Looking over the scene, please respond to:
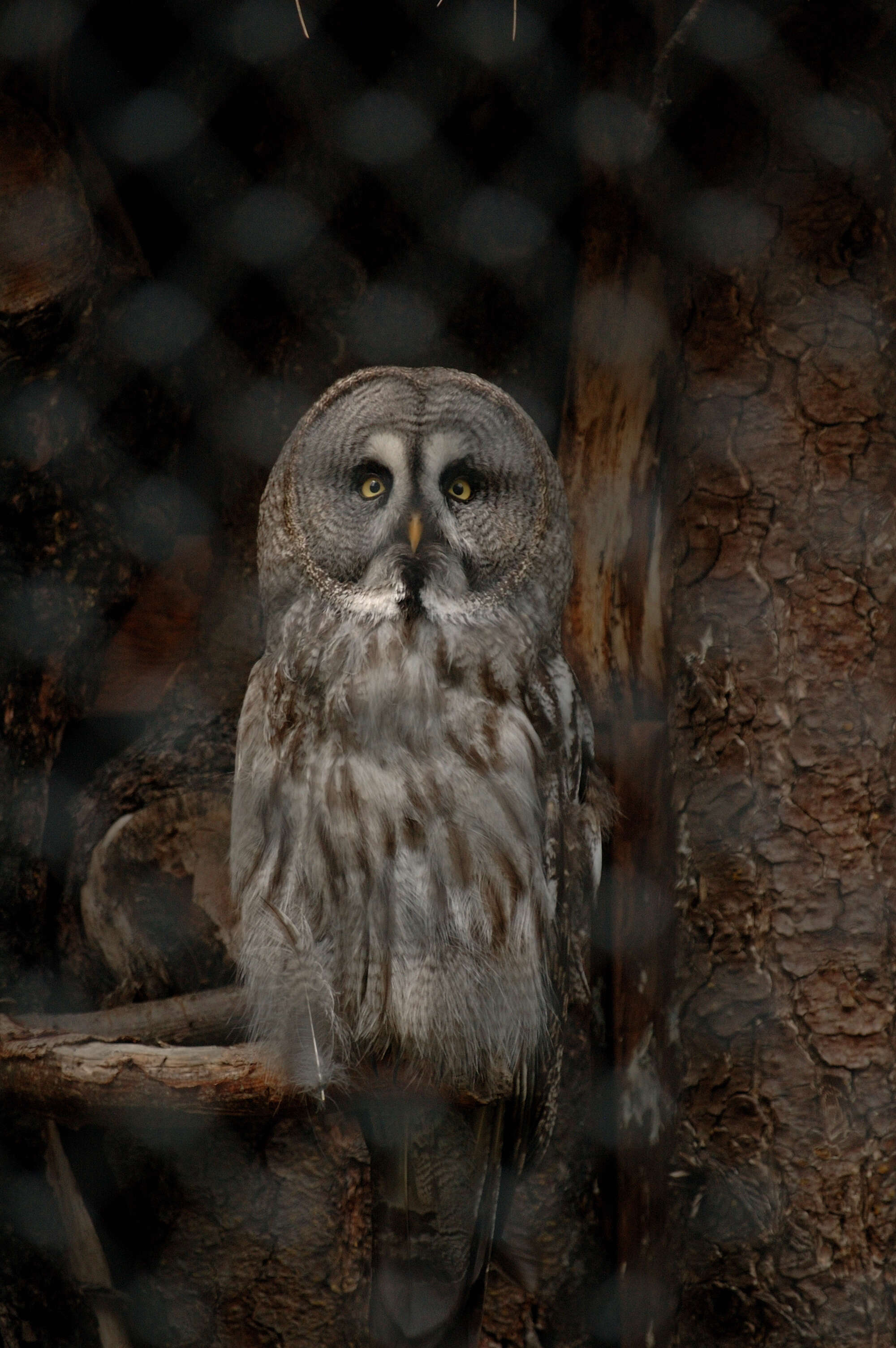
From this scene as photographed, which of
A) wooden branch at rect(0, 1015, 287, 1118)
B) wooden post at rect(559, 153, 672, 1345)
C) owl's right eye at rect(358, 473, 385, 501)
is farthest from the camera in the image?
wooden post at rect(559, 153, 672, 1345)

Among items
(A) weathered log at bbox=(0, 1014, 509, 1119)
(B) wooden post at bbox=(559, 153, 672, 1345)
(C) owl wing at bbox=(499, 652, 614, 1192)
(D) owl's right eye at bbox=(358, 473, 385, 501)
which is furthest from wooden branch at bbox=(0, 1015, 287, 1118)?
(D) owl's right eye at bbox=(358, 473, 385, 501)

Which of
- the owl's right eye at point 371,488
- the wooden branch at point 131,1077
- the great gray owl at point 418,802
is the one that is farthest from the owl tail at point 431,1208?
the owl's right eye at point 371,488

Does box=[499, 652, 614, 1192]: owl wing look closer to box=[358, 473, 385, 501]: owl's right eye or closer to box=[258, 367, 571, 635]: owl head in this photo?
box=[258, 367, 571, 635]: owl head

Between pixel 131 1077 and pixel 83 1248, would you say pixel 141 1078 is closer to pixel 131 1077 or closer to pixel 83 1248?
pixel 131 1077

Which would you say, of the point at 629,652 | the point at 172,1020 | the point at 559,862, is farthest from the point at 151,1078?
the point at 629,652

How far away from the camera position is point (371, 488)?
112 centimetres

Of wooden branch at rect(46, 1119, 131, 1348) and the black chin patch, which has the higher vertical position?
the black chin patch

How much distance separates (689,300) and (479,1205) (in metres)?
1.04

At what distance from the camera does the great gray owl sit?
1051 mm

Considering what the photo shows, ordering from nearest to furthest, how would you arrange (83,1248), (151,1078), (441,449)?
(151,1078)
(441,449)
(83,1248)

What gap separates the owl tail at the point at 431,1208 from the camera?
1095mm

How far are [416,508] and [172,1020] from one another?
606 millimetres

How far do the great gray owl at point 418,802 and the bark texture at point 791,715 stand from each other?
0.65 feet

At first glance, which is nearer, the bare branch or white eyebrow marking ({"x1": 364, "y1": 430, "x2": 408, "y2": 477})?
white eyebrow marking ({"x1": 364, "y1": 430, "x2": 408, "y2": 477})
